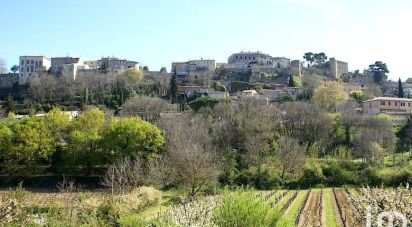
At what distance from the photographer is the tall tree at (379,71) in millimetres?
99250

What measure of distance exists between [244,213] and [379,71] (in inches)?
3984

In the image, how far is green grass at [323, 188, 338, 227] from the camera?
831 inches

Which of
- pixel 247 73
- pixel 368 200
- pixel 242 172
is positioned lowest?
pixel 242 172

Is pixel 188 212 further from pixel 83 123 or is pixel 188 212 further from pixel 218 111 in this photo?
pixel 218 111

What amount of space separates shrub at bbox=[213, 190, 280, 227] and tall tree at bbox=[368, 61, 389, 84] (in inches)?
3841

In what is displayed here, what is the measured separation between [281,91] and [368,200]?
70887 mm

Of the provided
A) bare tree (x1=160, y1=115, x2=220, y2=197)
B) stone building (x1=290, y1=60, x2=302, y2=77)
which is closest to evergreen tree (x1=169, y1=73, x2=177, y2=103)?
bare tree (x1=160, y1=115, x2=220, y2=197)

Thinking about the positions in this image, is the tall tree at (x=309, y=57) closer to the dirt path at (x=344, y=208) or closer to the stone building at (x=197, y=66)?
the stone building at (x=197, y=66)

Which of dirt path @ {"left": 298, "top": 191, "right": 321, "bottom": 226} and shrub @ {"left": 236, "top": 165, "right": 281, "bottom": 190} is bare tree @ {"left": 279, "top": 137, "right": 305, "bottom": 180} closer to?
shrub @ {"left": 236, "top": 165, "right": 281, "bottom": 190}

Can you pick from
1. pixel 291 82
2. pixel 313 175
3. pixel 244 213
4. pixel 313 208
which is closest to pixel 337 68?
pixel 291 82

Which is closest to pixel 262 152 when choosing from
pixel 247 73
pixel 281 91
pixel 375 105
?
pixel 375 105

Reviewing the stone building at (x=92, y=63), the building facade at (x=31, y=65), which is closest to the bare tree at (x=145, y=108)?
the building facade at (x=31, y=65)

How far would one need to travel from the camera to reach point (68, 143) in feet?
140

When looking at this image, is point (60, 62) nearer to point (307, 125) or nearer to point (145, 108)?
point (145, 108)
